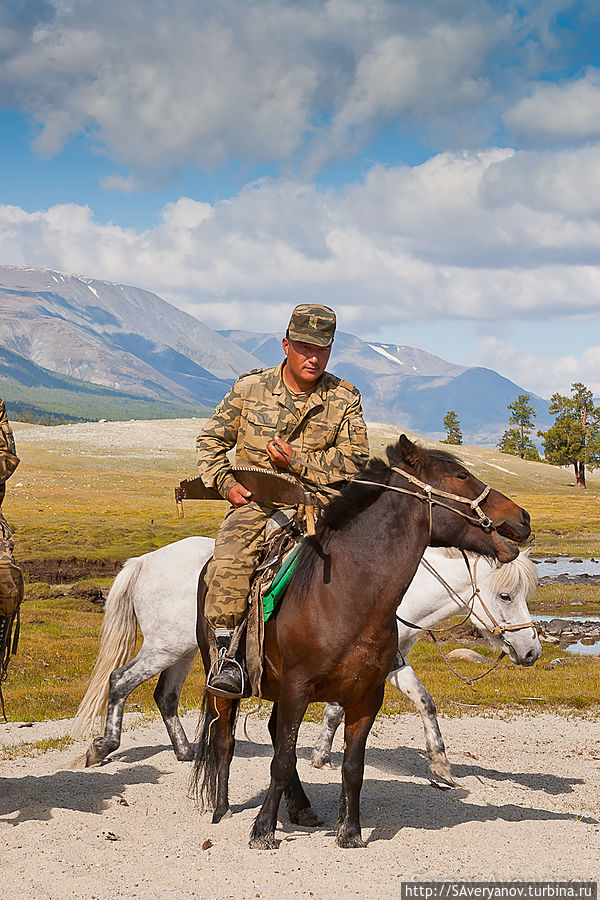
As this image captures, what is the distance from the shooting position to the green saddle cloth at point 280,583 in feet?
24.4

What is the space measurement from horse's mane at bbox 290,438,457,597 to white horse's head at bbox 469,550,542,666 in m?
3.98

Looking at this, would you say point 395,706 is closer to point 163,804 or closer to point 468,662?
point 468,662

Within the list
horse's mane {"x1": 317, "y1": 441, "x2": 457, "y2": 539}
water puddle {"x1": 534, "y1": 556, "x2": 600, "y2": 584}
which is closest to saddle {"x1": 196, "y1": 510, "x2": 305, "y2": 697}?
horse's mane {"x1": 317, "y1": 441, "x2": 457, "y2": 539}

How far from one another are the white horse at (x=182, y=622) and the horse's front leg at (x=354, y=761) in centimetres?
327

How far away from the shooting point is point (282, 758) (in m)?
7.17

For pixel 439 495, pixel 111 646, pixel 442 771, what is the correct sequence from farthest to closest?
pixel 111 646
pixel 442 771
pixel 439 495

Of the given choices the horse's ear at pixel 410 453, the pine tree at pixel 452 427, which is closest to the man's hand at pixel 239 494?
the horse's ear at pixel 410 453

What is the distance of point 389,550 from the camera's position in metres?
7.13

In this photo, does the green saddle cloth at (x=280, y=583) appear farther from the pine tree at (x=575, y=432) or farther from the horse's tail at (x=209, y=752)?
the pine tree at (x=575, y=432)

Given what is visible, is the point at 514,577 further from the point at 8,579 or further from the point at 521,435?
the point at 521,435

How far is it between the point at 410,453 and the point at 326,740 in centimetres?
520

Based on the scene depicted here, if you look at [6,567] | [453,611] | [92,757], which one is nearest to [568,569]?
[453,611]

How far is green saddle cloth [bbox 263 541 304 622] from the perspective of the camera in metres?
7.45

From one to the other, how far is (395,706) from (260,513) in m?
8.54
